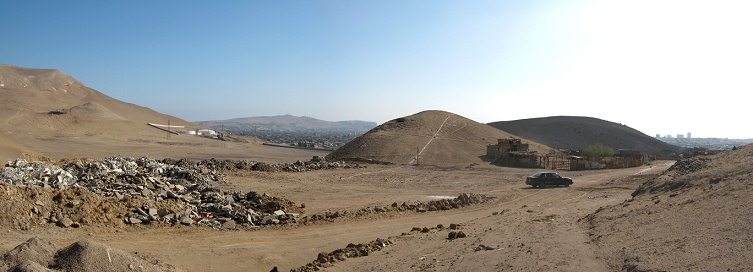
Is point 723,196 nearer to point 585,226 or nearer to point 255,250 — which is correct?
point 585,226

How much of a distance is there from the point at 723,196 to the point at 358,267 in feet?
28.3

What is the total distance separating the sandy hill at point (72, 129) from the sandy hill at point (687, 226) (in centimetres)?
2844

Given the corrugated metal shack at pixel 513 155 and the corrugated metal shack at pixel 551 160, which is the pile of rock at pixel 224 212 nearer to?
the corrugated metal shack at pixel 513 155

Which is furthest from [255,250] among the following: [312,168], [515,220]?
[312,168]

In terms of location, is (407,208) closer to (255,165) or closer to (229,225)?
(229,225)

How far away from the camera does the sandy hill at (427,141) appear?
185 ft

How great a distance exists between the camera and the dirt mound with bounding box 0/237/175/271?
9820 mm

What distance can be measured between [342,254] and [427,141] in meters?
48.9

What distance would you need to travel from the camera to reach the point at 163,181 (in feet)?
79.1

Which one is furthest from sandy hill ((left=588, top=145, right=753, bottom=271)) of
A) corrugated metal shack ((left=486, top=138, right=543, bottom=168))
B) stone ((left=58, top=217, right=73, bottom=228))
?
corrugated metal shack ((left=486, top=138, right=543, bottom=168))

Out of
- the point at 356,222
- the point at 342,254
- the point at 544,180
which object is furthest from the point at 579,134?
the point at 342,254

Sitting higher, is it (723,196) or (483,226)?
(723,196)

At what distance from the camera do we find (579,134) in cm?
10675

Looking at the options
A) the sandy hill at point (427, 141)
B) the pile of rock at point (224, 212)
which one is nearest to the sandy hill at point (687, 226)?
the pile of rock at point (224, 212)
